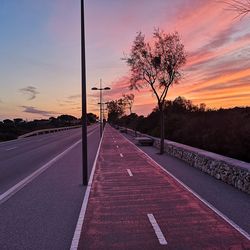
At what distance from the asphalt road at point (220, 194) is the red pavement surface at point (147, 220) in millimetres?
392

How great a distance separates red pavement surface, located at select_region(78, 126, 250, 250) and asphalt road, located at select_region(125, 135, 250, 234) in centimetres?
39

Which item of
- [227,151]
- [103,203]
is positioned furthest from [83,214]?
[227,151]

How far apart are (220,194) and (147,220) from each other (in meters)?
4.04

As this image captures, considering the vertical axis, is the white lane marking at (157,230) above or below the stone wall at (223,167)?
below

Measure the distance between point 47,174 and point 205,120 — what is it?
17.6 metres

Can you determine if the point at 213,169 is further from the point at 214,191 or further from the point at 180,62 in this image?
the point at 180,62

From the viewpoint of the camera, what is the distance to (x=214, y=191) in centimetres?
1264

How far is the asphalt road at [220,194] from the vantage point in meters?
9.30

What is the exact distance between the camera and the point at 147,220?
8.84 m

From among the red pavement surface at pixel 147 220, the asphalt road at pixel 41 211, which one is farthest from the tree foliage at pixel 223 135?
the asphalt road at pixel 41 211

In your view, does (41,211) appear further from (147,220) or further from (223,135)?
(223,135)

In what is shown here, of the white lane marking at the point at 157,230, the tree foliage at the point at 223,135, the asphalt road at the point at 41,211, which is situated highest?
the tree foliage at the point at 223,135

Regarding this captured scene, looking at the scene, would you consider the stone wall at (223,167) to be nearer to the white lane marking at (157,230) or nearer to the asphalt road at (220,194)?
the asphalt road at (220,194)

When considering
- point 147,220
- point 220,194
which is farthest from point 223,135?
point 147,220
